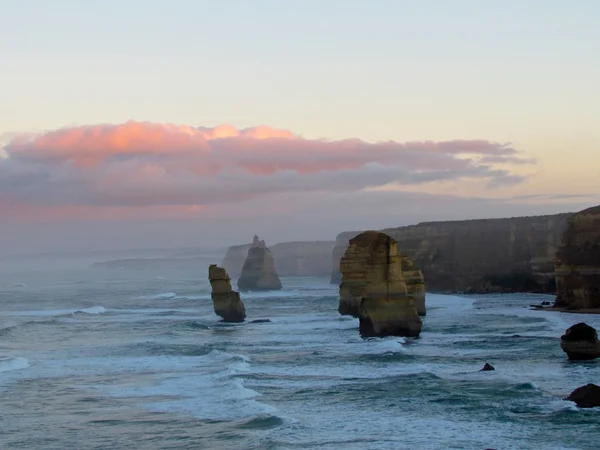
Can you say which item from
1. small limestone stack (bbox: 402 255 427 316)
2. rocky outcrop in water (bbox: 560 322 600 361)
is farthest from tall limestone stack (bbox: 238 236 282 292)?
rocky outcrop in water (bbox: 560 322 600 361)

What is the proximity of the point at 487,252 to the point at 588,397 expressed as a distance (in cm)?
7603

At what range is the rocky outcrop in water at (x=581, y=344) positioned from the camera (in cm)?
3603

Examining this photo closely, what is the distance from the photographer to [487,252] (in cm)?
10212

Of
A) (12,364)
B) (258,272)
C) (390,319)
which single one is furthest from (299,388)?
(258,272)

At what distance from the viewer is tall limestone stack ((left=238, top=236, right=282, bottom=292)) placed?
123 m

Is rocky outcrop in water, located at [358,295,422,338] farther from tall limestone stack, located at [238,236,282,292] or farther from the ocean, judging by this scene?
tall limestone stack, located at [238,236,282,292]

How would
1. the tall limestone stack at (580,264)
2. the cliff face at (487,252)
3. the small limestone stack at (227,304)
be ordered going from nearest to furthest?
the tall limestone stack at (580,264)
the small limestone stack at (227,304)
the cliff face at (487,252)

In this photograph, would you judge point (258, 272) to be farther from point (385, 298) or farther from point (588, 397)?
point (588, 397)

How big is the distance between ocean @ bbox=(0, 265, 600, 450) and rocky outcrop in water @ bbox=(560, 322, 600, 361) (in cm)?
54

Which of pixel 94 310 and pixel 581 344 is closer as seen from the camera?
pixel 581 344

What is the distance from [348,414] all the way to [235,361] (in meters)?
14.1

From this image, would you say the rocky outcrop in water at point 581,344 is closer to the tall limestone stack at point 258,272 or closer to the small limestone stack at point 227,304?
the small limestone stack at point 227,304

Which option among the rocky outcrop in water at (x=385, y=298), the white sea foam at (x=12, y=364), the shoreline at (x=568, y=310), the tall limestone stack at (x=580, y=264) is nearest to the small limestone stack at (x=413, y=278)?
the shoreline at (x=568, y=310)

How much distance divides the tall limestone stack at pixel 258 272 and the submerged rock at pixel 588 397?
95540 mm
